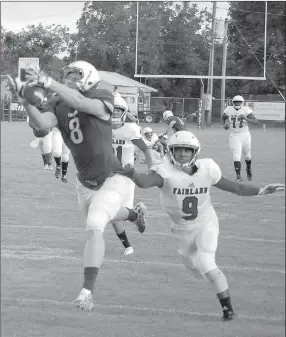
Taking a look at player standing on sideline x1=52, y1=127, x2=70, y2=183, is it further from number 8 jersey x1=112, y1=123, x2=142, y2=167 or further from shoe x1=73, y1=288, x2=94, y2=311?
A: shoe x1=73, y1=288, x2=94, y2=311

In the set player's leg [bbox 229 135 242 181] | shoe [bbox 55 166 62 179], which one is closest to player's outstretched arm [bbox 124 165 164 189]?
player's leg [bbox 229 135 242 181]

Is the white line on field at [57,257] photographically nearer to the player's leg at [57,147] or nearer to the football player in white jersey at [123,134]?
the football player in white jersey at [123,134]

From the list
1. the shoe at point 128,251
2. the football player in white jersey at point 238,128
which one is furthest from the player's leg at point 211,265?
the football player in white jersey at point 238,128

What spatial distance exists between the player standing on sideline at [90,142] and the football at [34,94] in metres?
0.12

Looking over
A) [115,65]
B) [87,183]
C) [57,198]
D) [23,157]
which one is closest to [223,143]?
[115,65]

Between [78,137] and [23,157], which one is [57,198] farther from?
[23,157]

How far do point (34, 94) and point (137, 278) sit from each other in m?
2.11

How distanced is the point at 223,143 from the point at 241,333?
68.8 feet

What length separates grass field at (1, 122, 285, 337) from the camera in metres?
5.11

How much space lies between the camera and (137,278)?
21.0ft

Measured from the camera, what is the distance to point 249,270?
22.3 ft

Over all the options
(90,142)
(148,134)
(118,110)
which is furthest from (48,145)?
(90,142)

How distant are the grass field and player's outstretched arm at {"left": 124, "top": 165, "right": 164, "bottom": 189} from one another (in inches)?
31.6

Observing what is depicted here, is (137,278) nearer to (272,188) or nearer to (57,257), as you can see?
(57,257)
